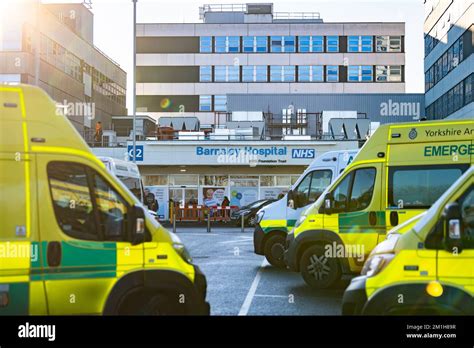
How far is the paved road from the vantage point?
5.38 meters

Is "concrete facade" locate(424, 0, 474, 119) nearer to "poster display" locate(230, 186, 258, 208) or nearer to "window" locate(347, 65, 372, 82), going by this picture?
"window" locate(347, 65, 372, 82)

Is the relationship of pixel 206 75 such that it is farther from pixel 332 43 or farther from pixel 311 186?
pixel 311 186

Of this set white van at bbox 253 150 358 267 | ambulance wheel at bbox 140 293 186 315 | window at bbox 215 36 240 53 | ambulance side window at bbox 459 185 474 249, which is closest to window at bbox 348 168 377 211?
white van at bbox 253 150 358 267

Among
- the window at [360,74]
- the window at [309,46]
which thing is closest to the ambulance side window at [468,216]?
the window at [309,46]

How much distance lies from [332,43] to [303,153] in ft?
53.1

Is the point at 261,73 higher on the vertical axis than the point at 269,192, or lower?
higher

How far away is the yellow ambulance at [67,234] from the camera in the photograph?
12.5 ft

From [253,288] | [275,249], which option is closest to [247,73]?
[275,249]

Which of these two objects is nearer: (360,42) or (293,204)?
(293,204)

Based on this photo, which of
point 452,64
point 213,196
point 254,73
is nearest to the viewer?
point 213,196

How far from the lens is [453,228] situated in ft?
12.4

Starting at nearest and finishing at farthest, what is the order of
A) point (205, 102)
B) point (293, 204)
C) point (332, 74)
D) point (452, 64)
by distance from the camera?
point (293, 204) < point (452, 64) < point (332, 74) < point (205, 102)

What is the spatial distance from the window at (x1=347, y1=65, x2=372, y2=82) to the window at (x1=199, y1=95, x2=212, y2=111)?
1025 centimetres
